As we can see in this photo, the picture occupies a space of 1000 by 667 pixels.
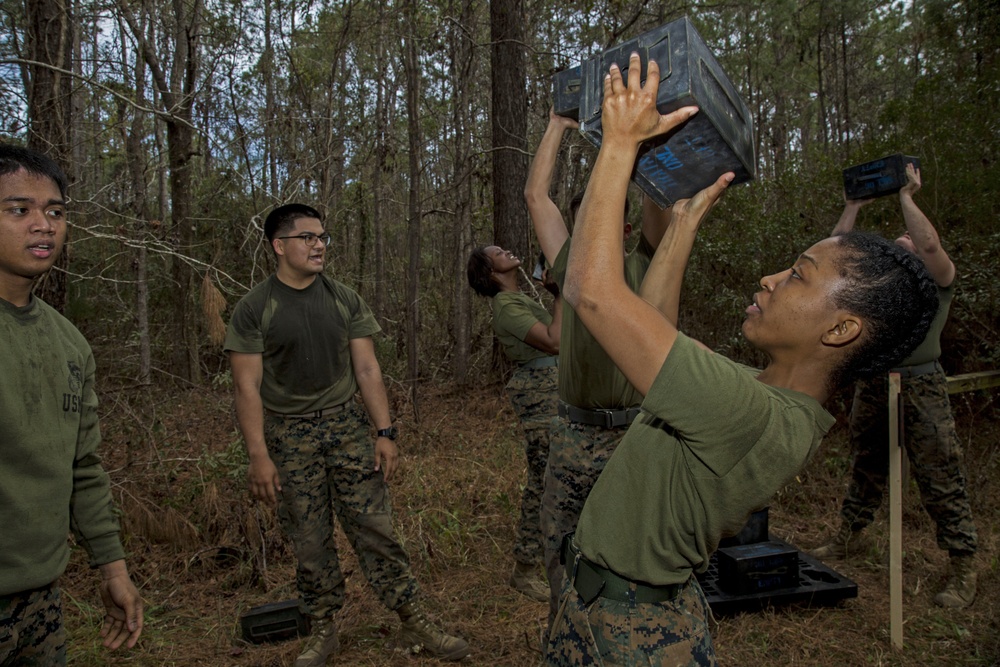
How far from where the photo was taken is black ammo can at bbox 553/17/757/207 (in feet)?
4.65

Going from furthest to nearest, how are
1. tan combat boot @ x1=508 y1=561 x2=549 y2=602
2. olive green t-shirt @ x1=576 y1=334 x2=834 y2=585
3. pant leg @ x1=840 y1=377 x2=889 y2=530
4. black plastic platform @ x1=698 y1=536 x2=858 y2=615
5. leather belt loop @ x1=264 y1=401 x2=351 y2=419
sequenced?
1. pant leg @ x1=840 y1=377 x2=889 y2=530
2. tan combat boot @ x1=508 y1=561 x2=549 y2=602
3. black plastic platform @ x1=698 y1=536 x2=858 y2=615
4. leather belt loop @ x1=264 y1=401 x2=351 y2=419
5. olive green t-shirt @ x1=576 y1=334 x2=834 y2=585

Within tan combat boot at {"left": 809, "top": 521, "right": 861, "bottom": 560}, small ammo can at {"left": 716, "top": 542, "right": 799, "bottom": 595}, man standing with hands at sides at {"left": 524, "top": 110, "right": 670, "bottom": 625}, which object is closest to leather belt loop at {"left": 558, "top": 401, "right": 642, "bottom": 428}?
man standing with hands at sides at {"left": 524, "top": 110, "right": 670, "bottom": 625}

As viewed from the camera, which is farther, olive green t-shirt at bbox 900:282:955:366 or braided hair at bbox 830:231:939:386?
olive green t-shirt at bbox 900:282:955:366

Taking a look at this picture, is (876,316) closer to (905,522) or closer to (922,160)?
(905,522)

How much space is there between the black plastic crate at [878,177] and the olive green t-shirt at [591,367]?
196cm

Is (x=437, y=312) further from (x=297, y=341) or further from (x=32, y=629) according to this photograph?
(x=32, y=629)

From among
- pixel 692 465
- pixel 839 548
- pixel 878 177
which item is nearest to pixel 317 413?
pixel 692 465

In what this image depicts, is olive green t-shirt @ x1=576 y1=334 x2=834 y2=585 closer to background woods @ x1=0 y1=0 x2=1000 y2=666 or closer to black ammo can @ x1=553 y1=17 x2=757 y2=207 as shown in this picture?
black ammo can @ x1=553 y1=17 x2=757 y2=207

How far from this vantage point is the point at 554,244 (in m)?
3.05

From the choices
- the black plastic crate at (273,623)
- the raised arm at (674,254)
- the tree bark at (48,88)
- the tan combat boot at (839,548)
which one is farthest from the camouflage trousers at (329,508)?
the tan combat boot at (839,548)

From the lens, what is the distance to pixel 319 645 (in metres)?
3.36

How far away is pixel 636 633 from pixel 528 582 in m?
2.86

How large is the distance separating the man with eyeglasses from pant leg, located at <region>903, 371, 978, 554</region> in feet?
9.77

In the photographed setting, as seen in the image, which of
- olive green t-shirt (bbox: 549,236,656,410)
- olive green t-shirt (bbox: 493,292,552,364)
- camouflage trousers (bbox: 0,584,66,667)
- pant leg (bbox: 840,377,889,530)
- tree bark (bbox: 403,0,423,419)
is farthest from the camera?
tree bark (bbox: 403,0,423,419)
